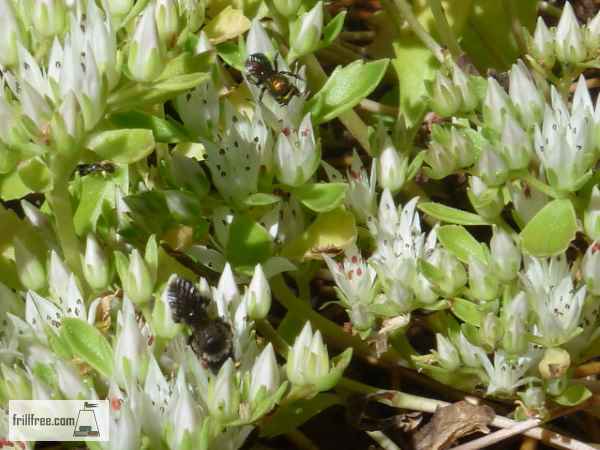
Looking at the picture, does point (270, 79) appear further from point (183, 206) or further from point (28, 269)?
point (28, 269)

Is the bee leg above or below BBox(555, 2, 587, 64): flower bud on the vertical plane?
below

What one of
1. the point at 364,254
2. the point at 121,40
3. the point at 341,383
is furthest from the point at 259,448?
→ the point at 121,40

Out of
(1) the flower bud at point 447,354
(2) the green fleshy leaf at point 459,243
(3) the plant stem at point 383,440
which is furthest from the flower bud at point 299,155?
(3) the plant stem at point 383,440

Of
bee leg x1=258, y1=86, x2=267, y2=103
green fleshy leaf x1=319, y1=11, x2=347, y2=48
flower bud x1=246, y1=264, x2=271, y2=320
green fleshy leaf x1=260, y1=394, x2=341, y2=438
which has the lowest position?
green fleshy leaf x1=260, y1=394, x2=341, y2=438

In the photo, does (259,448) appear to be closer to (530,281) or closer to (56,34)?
(530,281)

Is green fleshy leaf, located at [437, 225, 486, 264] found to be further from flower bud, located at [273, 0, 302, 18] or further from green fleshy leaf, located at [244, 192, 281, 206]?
flower bud, located at [273, 0, 302, 18]

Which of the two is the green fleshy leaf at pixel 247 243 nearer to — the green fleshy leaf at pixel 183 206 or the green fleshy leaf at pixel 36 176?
the green fleshy leaf at pixel 183 206

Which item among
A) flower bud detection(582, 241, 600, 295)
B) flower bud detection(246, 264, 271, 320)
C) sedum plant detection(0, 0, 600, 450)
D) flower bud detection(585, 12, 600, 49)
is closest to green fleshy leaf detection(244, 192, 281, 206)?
sedum plant detection(0, 0, 600, 450)

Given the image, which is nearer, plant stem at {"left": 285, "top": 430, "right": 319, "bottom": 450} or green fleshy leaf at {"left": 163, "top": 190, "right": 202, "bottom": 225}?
green fleshy leaf at {"left": 163, "top": 190, "right": 202, "bottom": 225}
